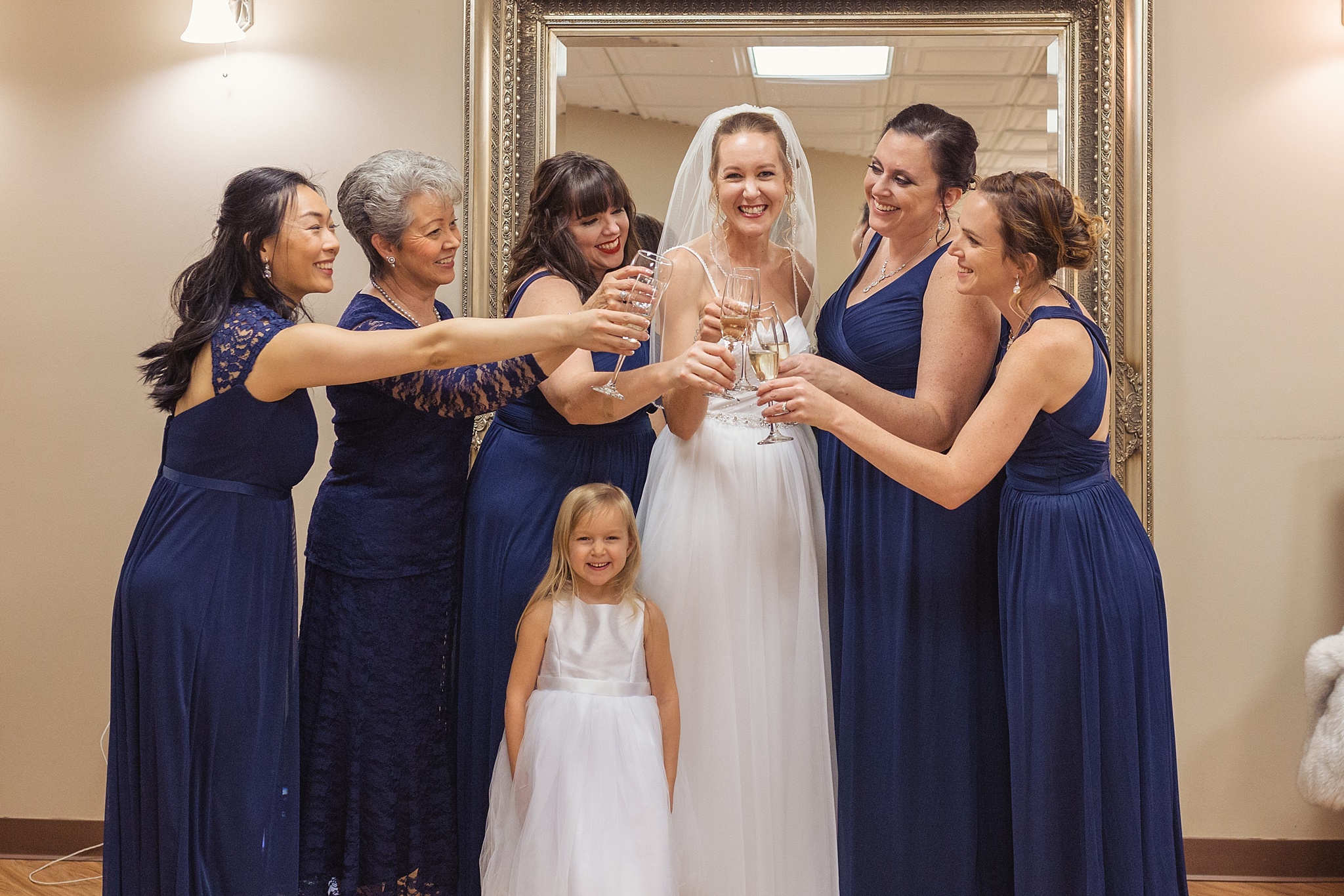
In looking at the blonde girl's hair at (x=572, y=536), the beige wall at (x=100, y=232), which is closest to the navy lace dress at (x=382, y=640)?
the blonde girl's hair at (x=572, y=536)

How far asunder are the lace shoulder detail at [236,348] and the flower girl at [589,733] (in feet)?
2.20

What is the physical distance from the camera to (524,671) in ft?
7.12

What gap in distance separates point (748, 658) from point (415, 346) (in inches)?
36.1

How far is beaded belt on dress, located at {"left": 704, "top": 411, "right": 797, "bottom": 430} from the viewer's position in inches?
89.5

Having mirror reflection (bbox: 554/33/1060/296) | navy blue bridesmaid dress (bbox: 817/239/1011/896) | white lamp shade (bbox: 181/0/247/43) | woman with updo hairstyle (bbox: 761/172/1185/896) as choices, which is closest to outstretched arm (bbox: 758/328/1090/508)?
woman with updo hairstyle (bbox: 761/172/1185/896)

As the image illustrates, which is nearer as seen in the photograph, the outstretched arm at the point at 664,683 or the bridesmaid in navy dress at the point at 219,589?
the bridesmaid in navy dress at the point at 219,589

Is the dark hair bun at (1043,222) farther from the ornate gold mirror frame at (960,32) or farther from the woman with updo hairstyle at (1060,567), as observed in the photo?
the ornate gold mirror frame at (960,32)

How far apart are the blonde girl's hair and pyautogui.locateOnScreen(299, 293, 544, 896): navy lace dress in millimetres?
254

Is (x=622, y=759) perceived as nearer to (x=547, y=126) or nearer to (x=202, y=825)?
(x=202, y=825)

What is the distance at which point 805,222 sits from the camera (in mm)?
2432

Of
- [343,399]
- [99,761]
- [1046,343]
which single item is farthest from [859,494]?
[99,761]

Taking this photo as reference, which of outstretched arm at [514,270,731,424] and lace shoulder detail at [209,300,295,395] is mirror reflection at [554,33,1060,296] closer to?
outstretched arm at [514,270,731,424]

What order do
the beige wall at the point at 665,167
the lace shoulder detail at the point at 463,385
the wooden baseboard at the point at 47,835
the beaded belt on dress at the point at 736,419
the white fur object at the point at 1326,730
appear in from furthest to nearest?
the wooden baseboard at the point at 47,835 < the beige wall at the point at 665,167 < the white fur object at the point at 1326,730 < the beaded belt on dress at the point at 736,419 < the lace shoulder detail at the point at 463,385

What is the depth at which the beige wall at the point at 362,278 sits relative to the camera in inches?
125
